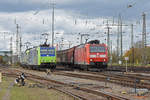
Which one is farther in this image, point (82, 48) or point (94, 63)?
point (82, 48)

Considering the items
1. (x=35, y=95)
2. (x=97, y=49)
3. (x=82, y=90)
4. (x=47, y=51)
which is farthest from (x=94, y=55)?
(x=35, y=95)

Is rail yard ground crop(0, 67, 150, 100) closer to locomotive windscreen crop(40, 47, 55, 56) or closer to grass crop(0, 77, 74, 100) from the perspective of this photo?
grass crop(0, 77, 74, 100)

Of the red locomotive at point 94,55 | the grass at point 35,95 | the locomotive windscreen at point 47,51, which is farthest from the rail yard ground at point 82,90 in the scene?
the locomotive windscreen at point 47,51

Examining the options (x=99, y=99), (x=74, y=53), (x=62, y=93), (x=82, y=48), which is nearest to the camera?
(x=99, y=99)

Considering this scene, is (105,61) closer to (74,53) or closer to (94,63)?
(94,63)

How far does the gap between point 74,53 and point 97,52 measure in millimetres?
9499

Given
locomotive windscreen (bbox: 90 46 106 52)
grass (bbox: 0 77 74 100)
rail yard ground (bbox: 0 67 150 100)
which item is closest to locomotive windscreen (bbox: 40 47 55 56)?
locomotive windscreen (bbox: 90 46 106 52)

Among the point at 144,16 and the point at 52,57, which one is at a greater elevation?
the point at 144,16

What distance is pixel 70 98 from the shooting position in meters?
16.7

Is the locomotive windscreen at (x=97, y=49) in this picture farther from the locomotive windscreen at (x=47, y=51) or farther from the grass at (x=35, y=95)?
the grass at (x=35, y=95)

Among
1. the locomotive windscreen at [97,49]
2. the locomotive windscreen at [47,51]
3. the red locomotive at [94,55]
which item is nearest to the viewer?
the red locomotive at [94,55]

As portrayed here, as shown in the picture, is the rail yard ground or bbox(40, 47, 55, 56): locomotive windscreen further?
bbox(40, 47, 55, 56): locomotive windscreen

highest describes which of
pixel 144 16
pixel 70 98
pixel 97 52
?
pixel 144 16

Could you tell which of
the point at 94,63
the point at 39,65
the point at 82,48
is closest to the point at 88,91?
the point at 94,63
